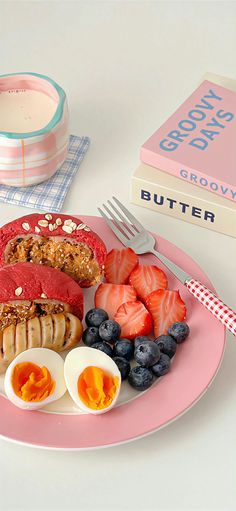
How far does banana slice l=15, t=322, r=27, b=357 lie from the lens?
1.44 metres

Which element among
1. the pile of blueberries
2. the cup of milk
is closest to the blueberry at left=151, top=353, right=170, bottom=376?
the pile of blueberries

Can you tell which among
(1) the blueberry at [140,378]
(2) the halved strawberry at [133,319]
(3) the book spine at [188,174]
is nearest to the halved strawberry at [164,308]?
(2) the halved strawberry at [133,319]

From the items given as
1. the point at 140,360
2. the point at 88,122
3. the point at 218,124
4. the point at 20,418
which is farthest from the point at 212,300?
the point at 88,122

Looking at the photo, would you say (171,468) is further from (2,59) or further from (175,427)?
(2,59)

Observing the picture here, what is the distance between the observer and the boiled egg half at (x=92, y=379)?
1.39 metres

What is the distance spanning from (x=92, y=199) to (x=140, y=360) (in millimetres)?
638

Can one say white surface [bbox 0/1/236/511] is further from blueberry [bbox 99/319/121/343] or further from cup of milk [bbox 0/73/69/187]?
blueberry [bbox 99/319/121/343]

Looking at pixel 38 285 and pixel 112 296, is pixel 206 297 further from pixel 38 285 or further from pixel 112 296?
pixel 38 285

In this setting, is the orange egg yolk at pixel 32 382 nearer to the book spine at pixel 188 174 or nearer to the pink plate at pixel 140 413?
the pink plate at pixel 140 413

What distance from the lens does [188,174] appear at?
74.2 inches

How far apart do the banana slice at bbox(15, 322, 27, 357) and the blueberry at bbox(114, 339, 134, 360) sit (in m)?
0.18

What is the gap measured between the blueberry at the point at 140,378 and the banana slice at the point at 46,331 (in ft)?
0.53

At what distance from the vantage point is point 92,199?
199 cm

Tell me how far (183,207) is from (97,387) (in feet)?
2.12
